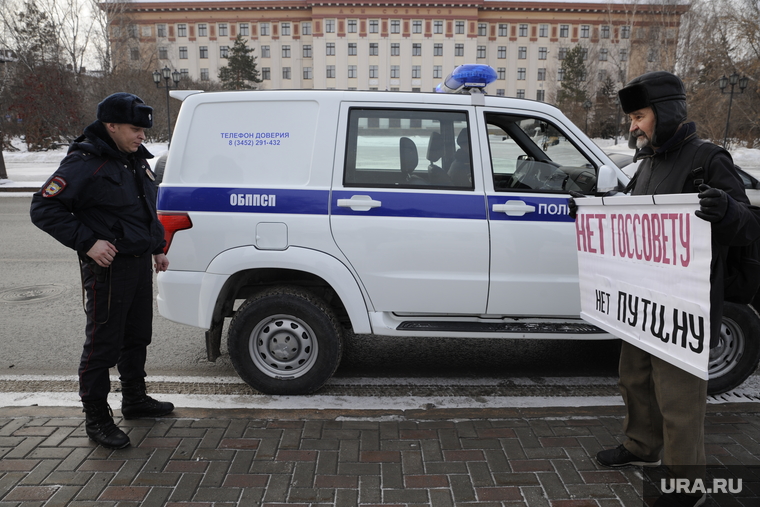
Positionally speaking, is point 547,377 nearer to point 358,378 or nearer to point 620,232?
point 358,378

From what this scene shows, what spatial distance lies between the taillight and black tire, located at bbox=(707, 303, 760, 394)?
148 inches

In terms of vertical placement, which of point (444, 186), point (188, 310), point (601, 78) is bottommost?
point (188, 310)

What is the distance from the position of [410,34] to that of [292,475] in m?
90.7

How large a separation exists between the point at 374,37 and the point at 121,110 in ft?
294

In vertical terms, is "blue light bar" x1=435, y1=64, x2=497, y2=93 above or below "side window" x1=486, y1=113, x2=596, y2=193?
above

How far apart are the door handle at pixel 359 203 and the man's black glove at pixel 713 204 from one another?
205 centimetres

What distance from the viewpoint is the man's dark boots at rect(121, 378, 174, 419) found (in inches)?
144

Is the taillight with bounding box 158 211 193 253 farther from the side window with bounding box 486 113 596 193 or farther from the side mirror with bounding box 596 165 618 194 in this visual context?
the side mirror with bounding box 596 165 618 194

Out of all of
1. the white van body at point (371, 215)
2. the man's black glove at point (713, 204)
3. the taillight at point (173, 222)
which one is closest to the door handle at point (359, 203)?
the white van body at point (371, 215)

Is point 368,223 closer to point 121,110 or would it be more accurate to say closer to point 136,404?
point 121,110

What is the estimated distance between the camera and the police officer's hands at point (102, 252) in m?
3.12

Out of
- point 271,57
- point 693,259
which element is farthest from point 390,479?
point 271,57

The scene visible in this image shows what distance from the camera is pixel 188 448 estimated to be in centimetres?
328

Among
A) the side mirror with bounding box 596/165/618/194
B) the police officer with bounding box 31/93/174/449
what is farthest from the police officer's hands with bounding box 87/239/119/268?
the side mirror with bounding box 596/165/618/194
